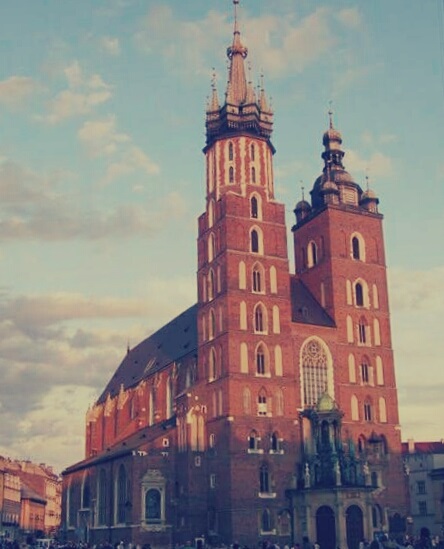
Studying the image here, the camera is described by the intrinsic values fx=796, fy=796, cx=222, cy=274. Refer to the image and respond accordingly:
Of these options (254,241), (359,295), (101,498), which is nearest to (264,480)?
(359,295)

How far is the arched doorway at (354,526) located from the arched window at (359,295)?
17444 mm

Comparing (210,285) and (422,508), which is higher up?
(210,285)

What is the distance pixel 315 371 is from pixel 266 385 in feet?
15.7

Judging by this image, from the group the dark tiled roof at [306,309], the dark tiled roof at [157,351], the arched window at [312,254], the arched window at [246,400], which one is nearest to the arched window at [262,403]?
the arched window at [246,400]

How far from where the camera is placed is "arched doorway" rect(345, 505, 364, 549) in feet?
177

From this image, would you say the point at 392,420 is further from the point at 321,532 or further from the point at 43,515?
the point at 43,515

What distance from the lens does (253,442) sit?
57.4m

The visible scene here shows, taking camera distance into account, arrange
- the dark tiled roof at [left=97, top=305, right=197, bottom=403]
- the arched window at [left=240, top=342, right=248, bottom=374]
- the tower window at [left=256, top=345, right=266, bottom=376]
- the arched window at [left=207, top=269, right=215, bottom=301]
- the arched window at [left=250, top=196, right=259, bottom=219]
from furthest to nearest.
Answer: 1. the dark tiled roof at [left=97, top=305, right=197, bottom=403]
2. the arched window at [left=250, top=196, right=259, bottom=219]
3. the arched window at [left=207, top=269, right=215, bottom=301]
4. the tower window at [left=256, top=345, right=266, bottom=376]
5. the arched window at [left=240, top=342, right=248, bottom=374]

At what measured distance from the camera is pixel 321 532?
5475 centimetres

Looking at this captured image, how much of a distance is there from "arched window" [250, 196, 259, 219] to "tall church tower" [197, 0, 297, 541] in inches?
4.1

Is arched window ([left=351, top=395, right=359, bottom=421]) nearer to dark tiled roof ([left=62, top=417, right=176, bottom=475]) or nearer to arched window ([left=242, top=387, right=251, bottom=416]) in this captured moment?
arched window ([left=242, top=387, right=251, bottom=416])

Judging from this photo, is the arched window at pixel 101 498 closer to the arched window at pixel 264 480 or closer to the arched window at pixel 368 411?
the arched window at pixel 264 480

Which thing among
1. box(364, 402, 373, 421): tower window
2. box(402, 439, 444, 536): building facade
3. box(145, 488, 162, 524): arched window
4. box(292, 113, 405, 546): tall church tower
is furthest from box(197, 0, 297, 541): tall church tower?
box(402, 439, 444, 536): building facade

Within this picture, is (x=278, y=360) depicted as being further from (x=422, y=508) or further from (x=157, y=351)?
(x=422, y=508)
